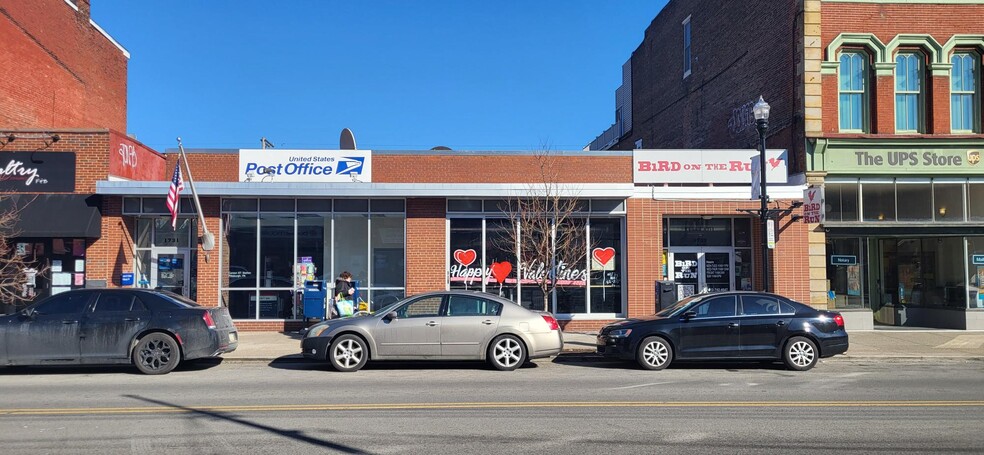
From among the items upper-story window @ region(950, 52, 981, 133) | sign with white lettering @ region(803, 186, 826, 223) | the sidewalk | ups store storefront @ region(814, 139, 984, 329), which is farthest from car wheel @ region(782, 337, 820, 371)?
upper-story window @ region(950, 52, 981, 133)

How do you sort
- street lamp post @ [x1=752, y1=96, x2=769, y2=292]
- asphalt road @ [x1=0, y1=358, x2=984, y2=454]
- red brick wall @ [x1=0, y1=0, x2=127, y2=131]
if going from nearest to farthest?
asphalt road @ [x1=0, y1=358, x2=984, y2=454]
street lamp post @ [x1=752, y1=96, x2=769, y2=292]
red brick wall @ [x1=0, y1=0, x2=127, y2=131]

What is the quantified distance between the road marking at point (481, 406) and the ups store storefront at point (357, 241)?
8304mm

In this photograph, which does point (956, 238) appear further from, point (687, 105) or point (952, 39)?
point (687, 105)

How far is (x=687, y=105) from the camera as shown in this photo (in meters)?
25.9

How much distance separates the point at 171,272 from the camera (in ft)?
56.8

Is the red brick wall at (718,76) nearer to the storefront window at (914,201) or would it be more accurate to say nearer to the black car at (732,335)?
the storefront window at (914,201)

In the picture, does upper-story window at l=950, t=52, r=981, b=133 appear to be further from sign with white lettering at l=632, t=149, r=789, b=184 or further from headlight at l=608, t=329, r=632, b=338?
headlight at l=608, t=329, r=632, b=338

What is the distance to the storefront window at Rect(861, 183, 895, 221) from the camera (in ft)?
58.5

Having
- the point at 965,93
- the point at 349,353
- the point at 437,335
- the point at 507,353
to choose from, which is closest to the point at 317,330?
the point at 349,353

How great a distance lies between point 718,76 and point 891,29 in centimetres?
592

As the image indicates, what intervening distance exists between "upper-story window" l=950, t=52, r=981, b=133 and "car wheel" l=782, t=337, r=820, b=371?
9.93 meters

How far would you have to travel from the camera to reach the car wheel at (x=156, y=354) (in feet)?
36.9

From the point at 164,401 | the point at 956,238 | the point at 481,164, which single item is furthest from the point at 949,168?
the point at 164,401

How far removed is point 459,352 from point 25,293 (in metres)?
11.0
